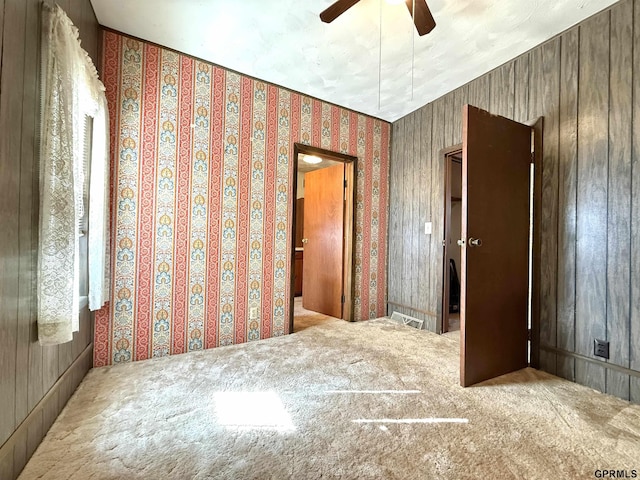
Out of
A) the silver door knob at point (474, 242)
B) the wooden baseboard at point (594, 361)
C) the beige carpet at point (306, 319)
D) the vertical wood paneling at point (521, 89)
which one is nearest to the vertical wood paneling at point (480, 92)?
the vertical wood paneling at point (521, 89)

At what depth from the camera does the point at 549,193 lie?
2.23m

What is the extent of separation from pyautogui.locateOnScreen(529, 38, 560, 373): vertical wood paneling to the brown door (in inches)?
4.7

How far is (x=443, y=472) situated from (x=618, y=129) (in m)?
2.28

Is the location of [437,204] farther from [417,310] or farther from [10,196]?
[10,196]

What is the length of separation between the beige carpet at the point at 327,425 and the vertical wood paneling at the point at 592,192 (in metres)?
0.41

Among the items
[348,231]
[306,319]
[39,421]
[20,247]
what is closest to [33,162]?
[20,247]

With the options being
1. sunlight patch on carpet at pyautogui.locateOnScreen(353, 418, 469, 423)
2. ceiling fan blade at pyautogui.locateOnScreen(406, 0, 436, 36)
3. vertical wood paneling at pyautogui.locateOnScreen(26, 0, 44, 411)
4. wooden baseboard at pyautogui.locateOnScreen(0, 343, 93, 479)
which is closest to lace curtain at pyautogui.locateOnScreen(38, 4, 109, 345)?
vertical wood paneling at pyautogui.locateOnScreen(26, 0, 44, 411)

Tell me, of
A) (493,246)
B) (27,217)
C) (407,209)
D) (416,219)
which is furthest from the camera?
(407,209)

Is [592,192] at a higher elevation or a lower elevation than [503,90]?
lower

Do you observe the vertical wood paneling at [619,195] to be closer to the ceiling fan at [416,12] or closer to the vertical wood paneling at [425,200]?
the ceiling fan at [416,12]

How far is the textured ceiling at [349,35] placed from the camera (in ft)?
6.43

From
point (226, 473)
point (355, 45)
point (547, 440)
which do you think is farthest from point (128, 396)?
point (355, 45)

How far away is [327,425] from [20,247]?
5.20 ft

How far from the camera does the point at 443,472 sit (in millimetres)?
1200
